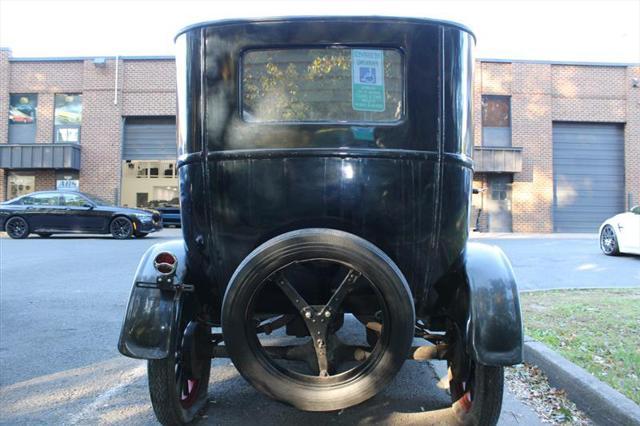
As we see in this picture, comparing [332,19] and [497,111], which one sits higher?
[497,111]

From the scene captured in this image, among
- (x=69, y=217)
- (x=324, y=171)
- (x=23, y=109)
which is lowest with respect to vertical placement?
(x=69, y=217)

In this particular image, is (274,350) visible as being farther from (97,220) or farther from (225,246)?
(97,220)

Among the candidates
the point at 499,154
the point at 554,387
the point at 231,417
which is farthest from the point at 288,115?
the point at 499,154

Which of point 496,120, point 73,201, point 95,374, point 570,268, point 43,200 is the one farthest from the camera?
point 496,120

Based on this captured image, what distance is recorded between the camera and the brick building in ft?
72.0

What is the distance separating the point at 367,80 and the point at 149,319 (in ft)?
5.51

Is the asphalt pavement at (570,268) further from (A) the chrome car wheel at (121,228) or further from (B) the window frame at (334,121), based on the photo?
(A) the chrome car wheel at (121,228)

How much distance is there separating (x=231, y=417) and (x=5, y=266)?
7836 mm

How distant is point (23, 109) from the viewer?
23.2m

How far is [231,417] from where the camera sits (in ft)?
10.2

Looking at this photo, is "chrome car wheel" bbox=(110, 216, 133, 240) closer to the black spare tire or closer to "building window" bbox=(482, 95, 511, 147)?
the black spare tire

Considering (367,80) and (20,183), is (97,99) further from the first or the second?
(367,80)

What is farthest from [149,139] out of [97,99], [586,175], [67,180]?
[586,175]

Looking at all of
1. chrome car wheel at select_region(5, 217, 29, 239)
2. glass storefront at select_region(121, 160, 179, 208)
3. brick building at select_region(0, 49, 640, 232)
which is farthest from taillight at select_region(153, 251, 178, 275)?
glass storefront at select_region(121, 160, 179, 208)
